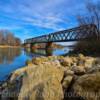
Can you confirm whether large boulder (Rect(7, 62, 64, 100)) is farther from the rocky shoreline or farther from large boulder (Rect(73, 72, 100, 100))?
large boulder (Rect(73, 72, 100, 100))

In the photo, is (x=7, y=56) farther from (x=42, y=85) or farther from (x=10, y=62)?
(x=42, y=85)

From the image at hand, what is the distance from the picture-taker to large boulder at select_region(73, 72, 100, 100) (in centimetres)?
588

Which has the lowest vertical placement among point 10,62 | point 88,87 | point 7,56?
point 88,87

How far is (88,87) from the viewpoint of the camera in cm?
607

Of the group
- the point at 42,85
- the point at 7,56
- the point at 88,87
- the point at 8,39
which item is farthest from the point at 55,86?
the point at 8,39

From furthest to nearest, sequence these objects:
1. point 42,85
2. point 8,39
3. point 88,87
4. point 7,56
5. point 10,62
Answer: point 8,39 → point 7,56 → point 10,62 → point 42,85 → point 88,87

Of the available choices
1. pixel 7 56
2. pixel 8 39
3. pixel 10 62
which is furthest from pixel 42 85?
pixel 8 39

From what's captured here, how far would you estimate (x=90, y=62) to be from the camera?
542 inches

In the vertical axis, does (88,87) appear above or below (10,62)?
below

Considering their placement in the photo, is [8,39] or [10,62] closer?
[10,62]

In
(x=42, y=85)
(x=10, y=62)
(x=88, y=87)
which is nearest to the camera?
(x=88, y=87)

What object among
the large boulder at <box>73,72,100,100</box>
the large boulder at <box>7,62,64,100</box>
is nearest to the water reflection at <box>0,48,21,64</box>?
the large boulder at <box>7,62,64,100</box>

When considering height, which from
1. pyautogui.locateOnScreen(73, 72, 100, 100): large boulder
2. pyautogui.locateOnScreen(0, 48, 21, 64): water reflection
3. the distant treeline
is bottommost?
pyautogui.locateOnScreen(73, 72, 100, 100): large boulder

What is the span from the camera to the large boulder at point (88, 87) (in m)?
5.88
